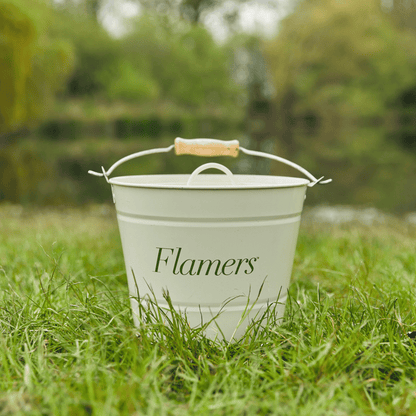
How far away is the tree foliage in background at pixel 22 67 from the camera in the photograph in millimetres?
15828

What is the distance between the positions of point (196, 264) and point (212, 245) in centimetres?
9

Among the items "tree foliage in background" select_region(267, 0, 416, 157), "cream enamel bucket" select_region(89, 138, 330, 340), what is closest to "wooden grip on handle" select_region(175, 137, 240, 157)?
"cream enamel bucket" select_region(89, 138, 330, 340)

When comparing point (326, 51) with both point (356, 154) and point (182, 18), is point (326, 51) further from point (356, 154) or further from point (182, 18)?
point (356, 154)

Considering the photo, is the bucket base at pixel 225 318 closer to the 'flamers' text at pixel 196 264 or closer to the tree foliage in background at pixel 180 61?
the 'flamers' text at pixel 196 264

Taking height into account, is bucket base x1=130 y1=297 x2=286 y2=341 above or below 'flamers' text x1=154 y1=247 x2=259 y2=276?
below

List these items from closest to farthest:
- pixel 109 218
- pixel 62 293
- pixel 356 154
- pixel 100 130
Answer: pixel 62 293 < pixel 109 218 < pixel 356 154 < pixel 100 130

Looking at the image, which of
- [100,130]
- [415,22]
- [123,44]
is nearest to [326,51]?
[415,22]

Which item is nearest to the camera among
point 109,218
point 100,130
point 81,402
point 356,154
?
point 81,402

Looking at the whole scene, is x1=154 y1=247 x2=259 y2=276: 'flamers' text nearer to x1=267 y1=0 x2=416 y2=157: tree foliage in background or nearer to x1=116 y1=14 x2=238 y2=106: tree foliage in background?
x1=267 y1=0 x2=416 y2=157: tree foliage in background

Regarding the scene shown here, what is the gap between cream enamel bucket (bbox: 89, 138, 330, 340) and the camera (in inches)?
59.4

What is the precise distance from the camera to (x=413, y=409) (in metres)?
1.18

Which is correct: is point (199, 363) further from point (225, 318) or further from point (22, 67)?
point (22, 67)

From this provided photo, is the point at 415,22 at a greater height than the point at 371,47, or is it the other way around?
the point at 415,22

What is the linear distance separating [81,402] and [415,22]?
49127 mm
